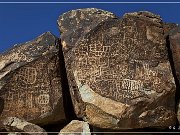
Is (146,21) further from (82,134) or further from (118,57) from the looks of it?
(82,134)

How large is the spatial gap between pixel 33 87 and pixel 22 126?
60cm

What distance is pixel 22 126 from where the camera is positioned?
6352mm

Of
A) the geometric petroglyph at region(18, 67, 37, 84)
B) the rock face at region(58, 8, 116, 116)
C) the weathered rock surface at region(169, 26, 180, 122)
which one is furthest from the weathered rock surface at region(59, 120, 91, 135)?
the weathered rock surface at region(169, 26, 180, 122)

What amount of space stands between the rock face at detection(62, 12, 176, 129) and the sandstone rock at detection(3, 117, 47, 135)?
601 mm

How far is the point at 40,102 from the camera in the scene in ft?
21.5

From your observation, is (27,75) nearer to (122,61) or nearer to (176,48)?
(122,61)

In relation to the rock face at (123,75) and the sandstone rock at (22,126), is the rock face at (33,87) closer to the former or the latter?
the sandstone rock at (22,126)

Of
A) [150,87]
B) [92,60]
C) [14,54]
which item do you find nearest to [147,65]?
[150,87]

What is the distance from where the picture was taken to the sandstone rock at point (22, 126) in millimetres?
6363

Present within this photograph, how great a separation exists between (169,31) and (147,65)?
85 centimetres

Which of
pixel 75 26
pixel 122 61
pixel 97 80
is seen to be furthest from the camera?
pixel 75 26

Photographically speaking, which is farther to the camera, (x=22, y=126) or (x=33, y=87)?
(x=33, y=87)

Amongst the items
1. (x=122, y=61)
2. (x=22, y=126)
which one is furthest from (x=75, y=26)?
(x=22, y=126)

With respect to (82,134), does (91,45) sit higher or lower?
higher
